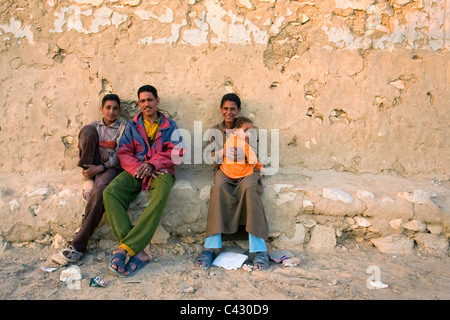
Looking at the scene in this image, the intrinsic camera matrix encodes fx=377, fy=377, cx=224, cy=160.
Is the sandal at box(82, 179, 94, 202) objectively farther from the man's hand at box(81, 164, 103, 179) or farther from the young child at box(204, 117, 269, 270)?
the young child at box(204, 117, 269, 270)

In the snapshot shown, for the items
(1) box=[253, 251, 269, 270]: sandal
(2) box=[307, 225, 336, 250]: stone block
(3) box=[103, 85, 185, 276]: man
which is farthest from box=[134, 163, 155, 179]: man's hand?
(2) box=[307, 225, 336, 250]: stone block

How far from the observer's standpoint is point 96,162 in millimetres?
3137

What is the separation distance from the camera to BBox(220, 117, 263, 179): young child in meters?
3.09

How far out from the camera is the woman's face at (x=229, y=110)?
10.6 ft

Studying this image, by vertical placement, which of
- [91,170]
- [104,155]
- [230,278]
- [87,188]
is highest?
[104,155]

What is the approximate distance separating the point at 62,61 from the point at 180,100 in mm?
1103

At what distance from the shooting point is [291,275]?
2639 mm

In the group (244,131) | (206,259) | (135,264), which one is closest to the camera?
(135,264)

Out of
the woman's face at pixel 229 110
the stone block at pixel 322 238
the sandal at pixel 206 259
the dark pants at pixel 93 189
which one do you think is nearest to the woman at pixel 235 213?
the sandal at pixel 206 259

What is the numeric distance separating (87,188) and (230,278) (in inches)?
53.3

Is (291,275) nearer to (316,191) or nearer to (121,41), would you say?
(316,191)

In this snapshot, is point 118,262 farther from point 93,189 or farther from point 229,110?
point 229,110

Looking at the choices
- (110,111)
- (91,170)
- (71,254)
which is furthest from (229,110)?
(71,254)

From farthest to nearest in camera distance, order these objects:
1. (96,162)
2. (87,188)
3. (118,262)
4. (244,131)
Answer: (244,131) → (96,162) → (87,188) → (118,262)
